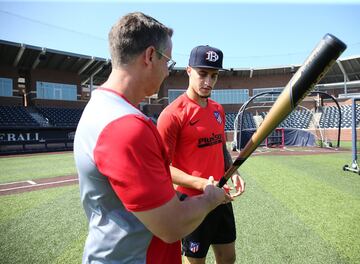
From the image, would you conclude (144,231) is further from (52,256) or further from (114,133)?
(52,256)

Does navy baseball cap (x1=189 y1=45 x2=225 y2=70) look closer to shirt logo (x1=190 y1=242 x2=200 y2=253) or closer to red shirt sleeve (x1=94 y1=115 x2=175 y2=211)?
shirt logo (x1=190 y1=242 x2=200 y2=253)

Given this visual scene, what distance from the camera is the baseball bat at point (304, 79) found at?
131 centimetres

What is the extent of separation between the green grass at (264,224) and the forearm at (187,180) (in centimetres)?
191

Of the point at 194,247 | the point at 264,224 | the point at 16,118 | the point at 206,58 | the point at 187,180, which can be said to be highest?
the point at 206,58

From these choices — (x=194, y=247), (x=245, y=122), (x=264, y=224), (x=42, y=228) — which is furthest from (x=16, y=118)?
(x=194, y=247)

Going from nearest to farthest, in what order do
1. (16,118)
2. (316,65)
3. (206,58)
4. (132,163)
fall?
1. (132,163)
2. (316,65)
3. (206,58)
4. (16,118)

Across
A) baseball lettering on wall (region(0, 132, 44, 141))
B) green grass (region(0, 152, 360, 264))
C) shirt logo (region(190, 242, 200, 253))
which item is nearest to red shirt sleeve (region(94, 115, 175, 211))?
shirt logo (region(190, 242, 200, 253))

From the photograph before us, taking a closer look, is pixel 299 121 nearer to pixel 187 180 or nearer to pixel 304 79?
pixel 187 180

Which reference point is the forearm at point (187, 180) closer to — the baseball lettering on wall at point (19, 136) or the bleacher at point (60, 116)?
the baseball lettering on wall at point (19, 136)

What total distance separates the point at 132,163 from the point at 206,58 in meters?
1.95

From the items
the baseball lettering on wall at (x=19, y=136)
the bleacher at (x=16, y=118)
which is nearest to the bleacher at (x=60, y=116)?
the bleacher at (x=16, y=118)

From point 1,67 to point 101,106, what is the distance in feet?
112

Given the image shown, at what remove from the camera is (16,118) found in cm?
2566

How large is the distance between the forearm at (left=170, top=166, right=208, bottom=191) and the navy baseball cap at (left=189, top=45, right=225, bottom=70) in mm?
1056
